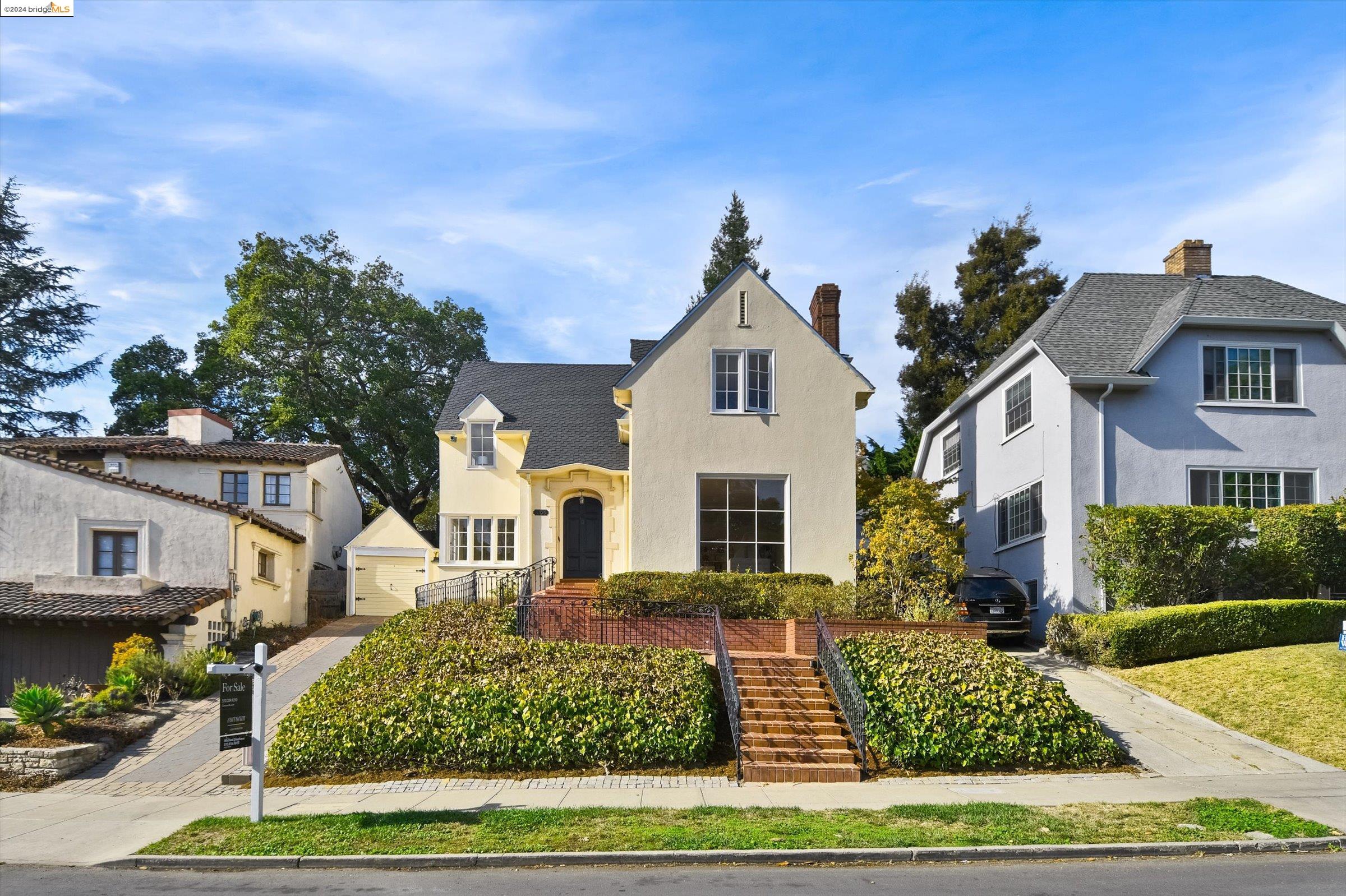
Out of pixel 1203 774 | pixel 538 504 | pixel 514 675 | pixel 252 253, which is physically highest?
pixel 252 253

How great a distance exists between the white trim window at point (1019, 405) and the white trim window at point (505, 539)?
12.9 m

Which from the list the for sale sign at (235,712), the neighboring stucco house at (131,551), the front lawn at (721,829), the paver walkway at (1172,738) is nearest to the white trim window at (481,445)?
the neighboring stucco house at (131,551)

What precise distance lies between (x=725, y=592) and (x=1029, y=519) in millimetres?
8550

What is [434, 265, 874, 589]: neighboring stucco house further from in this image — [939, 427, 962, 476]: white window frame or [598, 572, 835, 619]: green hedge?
[939, 427, 962, 476]: white window frame

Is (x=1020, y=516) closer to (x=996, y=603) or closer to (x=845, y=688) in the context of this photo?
(x=996, y=603)

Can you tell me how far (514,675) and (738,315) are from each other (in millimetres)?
10203

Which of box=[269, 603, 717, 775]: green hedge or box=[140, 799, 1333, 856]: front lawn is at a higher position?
box=[269, 603, 717, 775]: green hedge

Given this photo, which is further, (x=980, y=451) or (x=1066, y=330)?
(x=980, y=451)

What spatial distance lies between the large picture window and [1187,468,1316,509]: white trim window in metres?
8.71

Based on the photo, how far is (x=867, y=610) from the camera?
19469mm

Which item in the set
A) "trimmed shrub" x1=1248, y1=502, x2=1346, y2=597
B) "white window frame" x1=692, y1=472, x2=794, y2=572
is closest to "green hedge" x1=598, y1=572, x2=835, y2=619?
"white window frame" x1=692, y1=472, x2=794, y2=572

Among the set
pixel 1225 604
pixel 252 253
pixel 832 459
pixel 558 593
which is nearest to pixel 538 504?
pixel 558 593

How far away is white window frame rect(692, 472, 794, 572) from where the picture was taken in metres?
22.0

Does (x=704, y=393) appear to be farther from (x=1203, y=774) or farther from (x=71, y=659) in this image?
(x=71, y=659)
